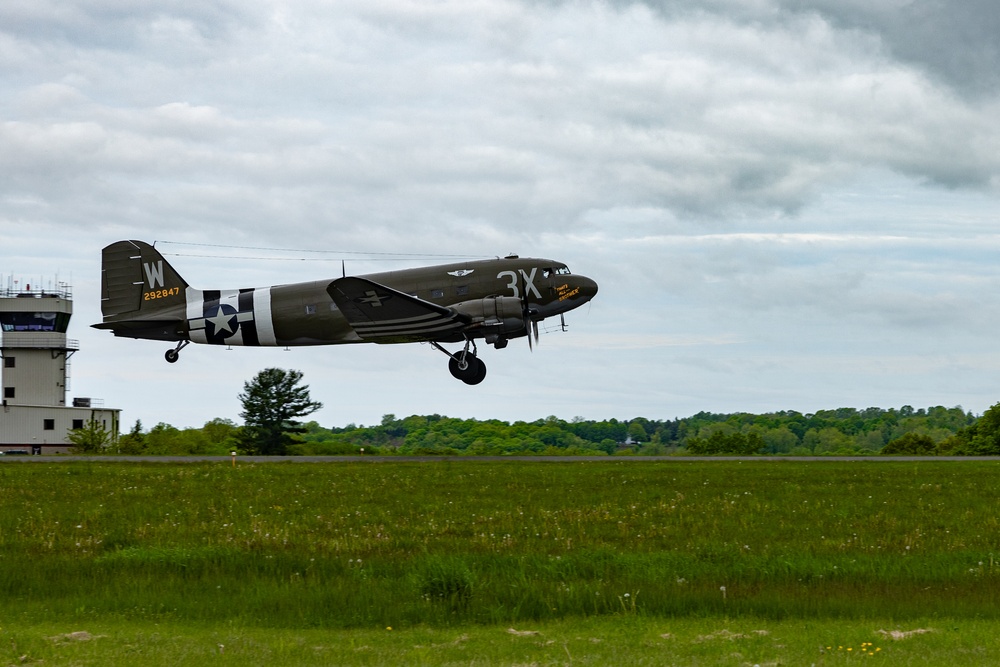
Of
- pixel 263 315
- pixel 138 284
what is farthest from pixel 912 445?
pixel 138 284

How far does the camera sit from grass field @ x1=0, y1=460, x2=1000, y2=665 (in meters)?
12.5

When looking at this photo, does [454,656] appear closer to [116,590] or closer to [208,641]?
[208,641]

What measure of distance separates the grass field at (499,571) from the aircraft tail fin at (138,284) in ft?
68.3

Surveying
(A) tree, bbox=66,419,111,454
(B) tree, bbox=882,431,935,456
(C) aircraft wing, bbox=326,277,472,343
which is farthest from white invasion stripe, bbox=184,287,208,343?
(B) tree, bbox=882,431,935,456

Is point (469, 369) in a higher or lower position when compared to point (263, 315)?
lower

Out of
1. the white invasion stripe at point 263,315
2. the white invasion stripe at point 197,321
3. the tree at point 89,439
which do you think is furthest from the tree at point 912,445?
the tree at point 89,439

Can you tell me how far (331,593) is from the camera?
16031 mm

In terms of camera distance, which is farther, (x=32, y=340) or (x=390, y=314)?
(x=32, y=340)

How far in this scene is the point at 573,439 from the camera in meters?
146

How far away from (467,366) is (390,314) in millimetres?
4021

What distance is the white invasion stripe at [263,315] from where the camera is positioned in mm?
48281

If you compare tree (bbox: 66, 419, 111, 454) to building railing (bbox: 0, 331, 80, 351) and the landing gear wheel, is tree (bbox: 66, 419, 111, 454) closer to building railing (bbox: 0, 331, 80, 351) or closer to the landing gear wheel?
building railing (bbox: 0, 331, 80, 351)

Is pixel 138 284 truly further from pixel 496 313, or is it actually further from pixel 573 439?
pixel 573 439

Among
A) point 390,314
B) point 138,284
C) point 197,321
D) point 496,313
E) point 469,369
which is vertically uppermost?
point 138,284
